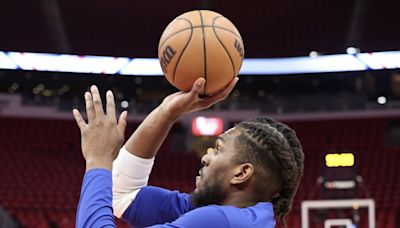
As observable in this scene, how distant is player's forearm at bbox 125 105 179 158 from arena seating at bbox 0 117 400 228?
33.8ft

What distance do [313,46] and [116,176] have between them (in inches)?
490

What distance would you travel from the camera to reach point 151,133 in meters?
1.94

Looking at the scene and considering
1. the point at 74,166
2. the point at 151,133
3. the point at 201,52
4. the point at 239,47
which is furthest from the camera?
the point at 74,166

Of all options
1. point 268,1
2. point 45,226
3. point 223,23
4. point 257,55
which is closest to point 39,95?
point 45,226

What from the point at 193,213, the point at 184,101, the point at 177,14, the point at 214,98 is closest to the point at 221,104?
the point at 177,14

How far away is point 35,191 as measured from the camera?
44.3 feet

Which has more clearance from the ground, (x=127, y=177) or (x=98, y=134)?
(x=98, y=134)

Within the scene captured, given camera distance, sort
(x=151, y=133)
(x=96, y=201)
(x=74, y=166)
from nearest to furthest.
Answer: (x=96, y=201)
(x=151, y=133)
(x=74, y=166)

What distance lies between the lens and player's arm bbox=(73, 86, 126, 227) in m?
1.60

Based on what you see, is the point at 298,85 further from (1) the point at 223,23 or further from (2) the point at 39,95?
(1) the point at 223,23

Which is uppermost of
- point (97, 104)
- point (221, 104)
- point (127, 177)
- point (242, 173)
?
point (97, 104)

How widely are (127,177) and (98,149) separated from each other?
1.20 feet

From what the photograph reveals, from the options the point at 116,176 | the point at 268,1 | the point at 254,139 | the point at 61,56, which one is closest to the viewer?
the point at 254,139

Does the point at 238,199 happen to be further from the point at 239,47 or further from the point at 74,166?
the point at 74,166
